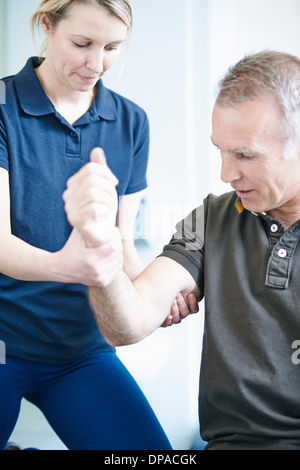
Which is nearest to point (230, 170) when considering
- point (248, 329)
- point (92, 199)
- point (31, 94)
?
point (248, 329)

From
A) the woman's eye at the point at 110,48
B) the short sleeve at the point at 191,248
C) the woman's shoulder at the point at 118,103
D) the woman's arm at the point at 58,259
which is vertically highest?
the woman's eye at the point at 110,48

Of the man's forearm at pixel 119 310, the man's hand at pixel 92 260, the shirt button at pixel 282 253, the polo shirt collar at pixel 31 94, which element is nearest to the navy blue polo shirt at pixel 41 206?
the polo shirt collar at pixel 31 94

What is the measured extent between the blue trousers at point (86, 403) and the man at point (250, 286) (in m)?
0.19

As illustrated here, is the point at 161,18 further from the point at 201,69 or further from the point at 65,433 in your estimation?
the point at 65,433

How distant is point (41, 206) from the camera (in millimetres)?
1453

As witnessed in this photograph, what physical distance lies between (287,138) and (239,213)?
0.24 m

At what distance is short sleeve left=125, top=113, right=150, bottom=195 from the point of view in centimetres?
163

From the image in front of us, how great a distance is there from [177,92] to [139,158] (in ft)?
1.83

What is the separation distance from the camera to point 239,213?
1.40 meters

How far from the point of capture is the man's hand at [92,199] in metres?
0.90

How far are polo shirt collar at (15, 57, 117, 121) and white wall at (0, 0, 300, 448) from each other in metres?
0.56

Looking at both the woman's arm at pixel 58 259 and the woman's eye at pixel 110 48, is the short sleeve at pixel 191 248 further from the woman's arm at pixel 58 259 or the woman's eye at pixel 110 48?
the woman's eye at pixel 110 48

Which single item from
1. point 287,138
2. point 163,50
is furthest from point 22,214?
point 163,50

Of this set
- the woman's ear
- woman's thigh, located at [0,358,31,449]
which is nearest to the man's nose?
the woman's ear
